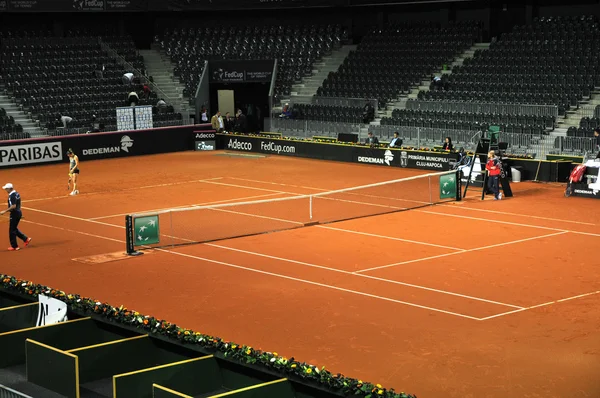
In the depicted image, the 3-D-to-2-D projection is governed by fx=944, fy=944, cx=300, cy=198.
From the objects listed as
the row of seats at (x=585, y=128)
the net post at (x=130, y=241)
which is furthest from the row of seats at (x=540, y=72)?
the net post at (x=130, y=241)

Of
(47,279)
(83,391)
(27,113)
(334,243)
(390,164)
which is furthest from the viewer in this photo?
(27,113)

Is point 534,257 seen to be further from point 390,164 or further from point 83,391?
point 390,164

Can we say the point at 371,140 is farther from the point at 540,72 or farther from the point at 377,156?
the point at 540,72

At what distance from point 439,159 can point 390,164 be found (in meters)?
2.97

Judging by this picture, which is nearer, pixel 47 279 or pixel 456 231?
pixel 47 279

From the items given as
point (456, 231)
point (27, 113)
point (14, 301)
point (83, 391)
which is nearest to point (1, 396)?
point (83, 391)

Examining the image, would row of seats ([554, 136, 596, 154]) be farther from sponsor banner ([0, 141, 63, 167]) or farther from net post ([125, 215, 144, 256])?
sponsor banner ([0, 141, 63, 167])

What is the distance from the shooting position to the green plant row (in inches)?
468

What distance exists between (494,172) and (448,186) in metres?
1.60

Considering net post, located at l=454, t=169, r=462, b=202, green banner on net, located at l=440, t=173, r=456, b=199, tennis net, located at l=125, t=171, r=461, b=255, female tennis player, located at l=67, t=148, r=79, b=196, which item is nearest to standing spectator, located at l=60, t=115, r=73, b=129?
female tennis player, located at l=67, t=148, r=79, b=196

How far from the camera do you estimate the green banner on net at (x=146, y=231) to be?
2397 centimetres

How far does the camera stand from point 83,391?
45.3 feet

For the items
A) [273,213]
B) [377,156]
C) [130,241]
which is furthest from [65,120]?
[130,241]

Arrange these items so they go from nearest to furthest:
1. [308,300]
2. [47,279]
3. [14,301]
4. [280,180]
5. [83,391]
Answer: [83,391]
[14,301]
[308,300]
[47,279]
[280,180]
